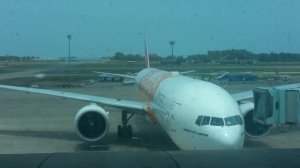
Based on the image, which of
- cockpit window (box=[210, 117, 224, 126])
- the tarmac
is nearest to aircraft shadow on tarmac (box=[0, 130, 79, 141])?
the tarmac

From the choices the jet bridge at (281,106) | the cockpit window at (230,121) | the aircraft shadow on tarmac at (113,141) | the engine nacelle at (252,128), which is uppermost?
the jet bridge at (281,106)

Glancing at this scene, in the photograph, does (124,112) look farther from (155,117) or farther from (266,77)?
(266,77)

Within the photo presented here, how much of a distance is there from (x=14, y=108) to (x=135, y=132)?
12928mm

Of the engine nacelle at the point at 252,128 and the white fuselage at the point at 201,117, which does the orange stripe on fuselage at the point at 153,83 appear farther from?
the white fuselage at the point at 201,117

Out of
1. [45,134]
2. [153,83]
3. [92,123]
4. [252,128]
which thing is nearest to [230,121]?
[252,128]

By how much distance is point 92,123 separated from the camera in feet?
50.3

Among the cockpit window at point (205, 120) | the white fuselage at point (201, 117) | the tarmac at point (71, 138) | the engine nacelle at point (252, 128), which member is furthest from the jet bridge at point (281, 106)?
the engine nacelle at point (252, 128)

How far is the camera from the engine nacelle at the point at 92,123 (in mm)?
15188

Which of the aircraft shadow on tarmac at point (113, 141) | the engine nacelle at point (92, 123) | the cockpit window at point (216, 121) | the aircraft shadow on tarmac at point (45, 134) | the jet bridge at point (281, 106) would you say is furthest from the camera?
the aircraft shadow on tarmac at point (45, 134)

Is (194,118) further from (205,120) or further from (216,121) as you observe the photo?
(216,121)

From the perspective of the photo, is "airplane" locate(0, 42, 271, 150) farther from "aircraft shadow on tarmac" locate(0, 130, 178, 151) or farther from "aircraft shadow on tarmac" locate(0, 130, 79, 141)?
A: "aircraft shadow on tarmac" locate(0, 130, 79, 141)

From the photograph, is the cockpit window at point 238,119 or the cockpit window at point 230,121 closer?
the cockpit window at point 230,121

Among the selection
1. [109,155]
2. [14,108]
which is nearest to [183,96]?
[109,155]

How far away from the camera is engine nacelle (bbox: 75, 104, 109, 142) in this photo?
15.2m
